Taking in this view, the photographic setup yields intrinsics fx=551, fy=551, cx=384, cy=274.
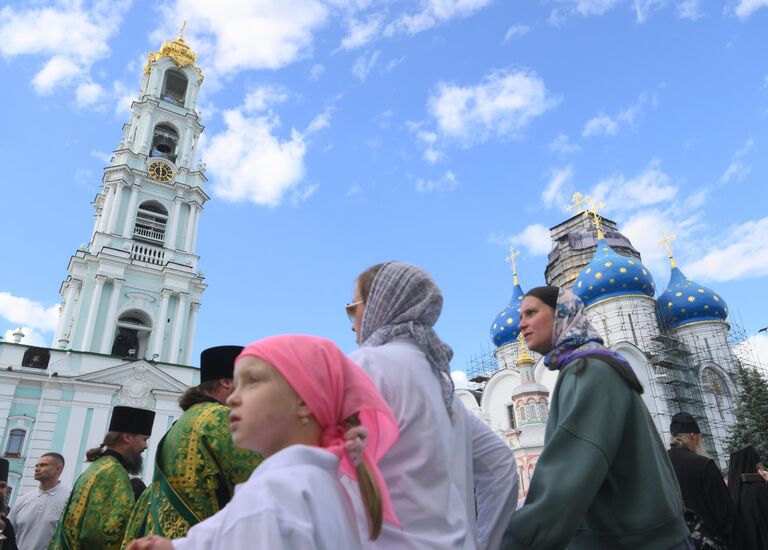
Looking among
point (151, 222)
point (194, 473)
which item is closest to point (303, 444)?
point (194, 473)

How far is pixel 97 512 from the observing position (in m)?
3.19

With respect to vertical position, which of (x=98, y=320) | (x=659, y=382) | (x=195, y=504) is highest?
(x=98, y=320)

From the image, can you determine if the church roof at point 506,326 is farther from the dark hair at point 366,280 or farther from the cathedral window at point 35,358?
the dark hair at point 366,280

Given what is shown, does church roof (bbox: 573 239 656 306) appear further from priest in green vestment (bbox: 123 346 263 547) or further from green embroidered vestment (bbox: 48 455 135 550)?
priest in green vestment (bbox: 123 346 263 547)

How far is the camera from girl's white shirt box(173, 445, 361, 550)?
4.29 feet

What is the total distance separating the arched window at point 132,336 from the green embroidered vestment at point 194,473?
2122 centimetres

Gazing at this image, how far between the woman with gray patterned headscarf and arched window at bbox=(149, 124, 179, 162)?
26466 millimetres

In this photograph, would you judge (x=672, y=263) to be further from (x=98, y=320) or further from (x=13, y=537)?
(x=13, y=537)

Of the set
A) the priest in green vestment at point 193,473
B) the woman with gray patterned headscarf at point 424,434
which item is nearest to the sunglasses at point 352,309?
the woman with gray patterned headscarf at point 424,434

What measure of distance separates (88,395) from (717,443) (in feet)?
87.4

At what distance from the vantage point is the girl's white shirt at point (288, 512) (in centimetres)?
131

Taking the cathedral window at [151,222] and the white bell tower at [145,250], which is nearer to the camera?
the white bell tower at [145,250]

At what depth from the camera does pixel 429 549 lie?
1.78 metres

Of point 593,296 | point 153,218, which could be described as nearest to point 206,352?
point 153,218
